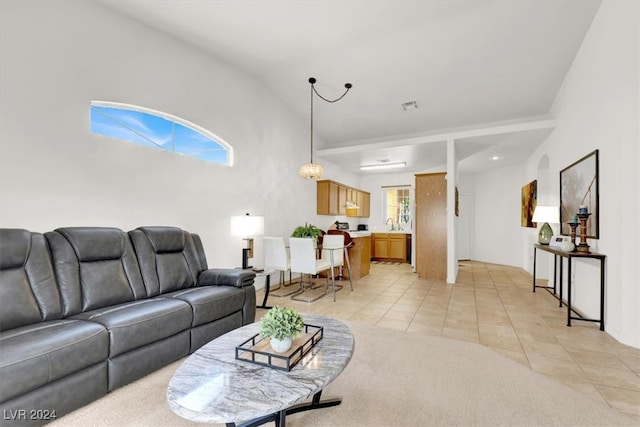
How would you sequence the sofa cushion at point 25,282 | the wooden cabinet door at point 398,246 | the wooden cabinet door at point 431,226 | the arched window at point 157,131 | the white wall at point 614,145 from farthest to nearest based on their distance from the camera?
the wooden cabinet door at point 398,246
the wooden cabinet door at point 431,226
the arched window at point 157,131
the white wall at point 614,145
the sofa cushion at point 25,282

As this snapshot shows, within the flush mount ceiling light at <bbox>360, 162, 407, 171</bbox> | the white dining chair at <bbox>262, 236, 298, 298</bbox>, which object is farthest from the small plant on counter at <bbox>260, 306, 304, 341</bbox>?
the flush mount ceiling light at <bbox>360, 162, 407, 171</bbox>

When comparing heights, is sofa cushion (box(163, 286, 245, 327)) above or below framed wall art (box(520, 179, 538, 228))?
below

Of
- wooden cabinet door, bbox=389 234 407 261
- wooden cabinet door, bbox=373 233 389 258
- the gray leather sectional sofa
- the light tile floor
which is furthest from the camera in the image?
wooden cabinet door, bbox=373 233 389 258

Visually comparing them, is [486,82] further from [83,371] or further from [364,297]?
[83,371]

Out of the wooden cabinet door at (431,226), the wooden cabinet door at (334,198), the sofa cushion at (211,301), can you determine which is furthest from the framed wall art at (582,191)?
the wooden cabinet door at (334,198)

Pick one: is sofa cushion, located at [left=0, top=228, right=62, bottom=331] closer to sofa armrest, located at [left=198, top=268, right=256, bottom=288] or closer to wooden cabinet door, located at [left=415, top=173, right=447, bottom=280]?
sofa armrest, located at [left=198, top=268, right=256, bottom=288]

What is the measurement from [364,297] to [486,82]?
12.2 feet

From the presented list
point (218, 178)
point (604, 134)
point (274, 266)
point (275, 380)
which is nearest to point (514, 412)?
point (275, 380)

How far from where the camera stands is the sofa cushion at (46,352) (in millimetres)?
1393

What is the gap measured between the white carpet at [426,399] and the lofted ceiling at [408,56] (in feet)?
11.5

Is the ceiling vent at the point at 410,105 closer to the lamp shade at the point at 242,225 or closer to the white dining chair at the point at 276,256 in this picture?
the white dining chair at the point at 276,256

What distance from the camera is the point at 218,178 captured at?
4020mm

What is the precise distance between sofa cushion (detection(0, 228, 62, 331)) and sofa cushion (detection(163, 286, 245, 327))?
0.81 meters

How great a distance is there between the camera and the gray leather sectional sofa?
152cm
